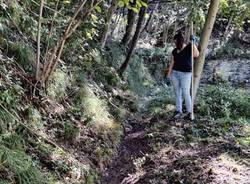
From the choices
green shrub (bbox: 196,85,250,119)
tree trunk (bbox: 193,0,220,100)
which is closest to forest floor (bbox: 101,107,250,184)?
tree trunk (bbox: 193,0,220,100)

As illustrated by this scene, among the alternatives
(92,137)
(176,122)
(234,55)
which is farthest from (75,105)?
(234,55)

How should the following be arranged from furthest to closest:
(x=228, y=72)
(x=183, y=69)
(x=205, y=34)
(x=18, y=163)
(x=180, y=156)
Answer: (x=228, y=72) → (x=205, y=34) → (x=183, y=69) → (x=180, y=156) → (x=18, y=163)

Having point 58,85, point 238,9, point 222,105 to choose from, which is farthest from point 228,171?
point 238,9

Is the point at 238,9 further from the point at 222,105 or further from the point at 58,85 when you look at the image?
the point at 58,85

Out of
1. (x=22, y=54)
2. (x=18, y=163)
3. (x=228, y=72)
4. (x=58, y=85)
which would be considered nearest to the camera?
(x=18, y=163)

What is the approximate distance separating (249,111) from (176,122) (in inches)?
146

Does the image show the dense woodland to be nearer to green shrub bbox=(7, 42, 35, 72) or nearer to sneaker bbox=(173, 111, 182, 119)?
green shrub bbox=(7, 42, 35, 72)

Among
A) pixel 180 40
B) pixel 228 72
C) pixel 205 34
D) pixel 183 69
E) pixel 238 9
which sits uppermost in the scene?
pixel 238 9

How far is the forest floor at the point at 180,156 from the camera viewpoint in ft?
17.0

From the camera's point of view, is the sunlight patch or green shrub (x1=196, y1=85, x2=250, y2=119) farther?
green shrub (x1=196, y1=85, x2=250, y2=119)

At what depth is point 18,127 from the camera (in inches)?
201

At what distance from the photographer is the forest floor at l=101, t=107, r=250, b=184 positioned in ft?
17.0

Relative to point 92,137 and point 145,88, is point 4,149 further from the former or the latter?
point 145,88

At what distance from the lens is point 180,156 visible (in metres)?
6.21
